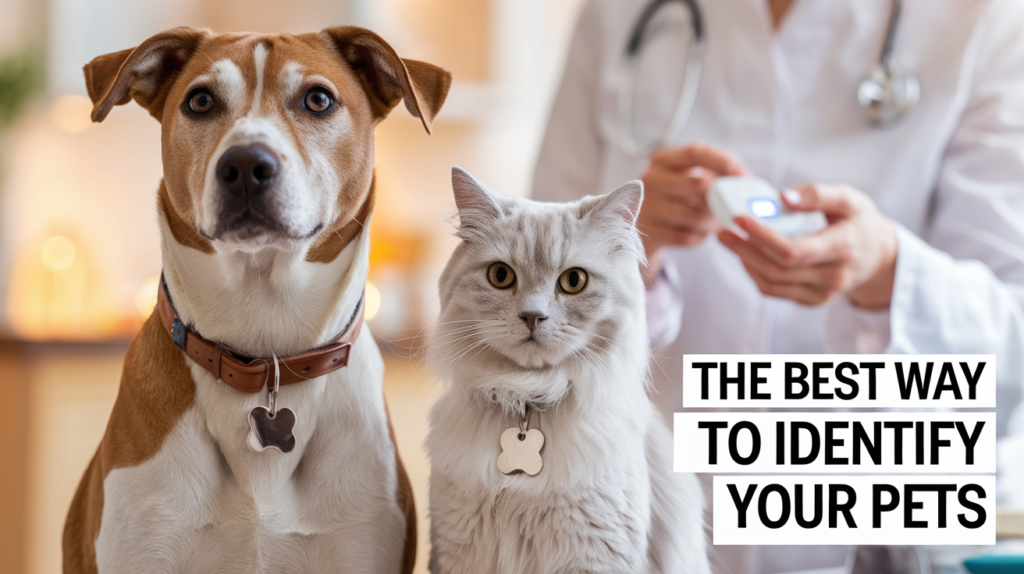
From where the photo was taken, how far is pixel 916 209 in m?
1.26

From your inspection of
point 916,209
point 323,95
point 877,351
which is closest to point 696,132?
point 916,209

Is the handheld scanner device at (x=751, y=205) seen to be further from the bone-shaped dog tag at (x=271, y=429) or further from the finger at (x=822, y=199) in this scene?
the bone-shaped dog tag at (x=271, y=429)

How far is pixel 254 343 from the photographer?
2.06 feet

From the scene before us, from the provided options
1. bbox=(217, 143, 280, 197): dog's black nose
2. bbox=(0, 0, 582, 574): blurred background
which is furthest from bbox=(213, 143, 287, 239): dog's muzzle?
bbox=(0, 0, 582, 574): blurred background

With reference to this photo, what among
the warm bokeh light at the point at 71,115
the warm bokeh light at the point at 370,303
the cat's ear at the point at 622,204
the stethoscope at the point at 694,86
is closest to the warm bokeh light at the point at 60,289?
the warm bokeh light at the point at 71,115

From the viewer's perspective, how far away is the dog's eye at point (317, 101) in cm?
60

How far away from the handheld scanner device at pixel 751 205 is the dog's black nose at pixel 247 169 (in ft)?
1.63

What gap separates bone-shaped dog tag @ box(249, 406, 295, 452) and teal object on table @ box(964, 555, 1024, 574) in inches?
25.2

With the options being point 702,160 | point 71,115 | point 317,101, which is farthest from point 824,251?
point 71,115

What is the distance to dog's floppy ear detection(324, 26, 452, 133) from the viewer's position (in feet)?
2.02

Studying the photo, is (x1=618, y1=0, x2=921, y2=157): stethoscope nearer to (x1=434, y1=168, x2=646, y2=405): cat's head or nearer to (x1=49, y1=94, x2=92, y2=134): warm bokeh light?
(x1=434, y1=168, x2=646, y2=405): cat's head

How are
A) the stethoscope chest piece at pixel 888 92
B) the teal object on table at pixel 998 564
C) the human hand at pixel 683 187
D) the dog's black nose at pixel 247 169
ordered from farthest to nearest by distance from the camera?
the stethoscope chest piece at pixel 888 92 < the human hand at pixel 683 187 < the teal object on table at pixel 998 564 < the dog's black nose at pixel 247 169

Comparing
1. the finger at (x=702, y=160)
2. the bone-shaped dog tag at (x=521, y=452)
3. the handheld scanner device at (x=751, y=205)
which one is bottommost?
the bone-shaped dog tag at (x=521, y=452)

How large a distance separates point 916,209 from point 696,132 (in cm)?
38
